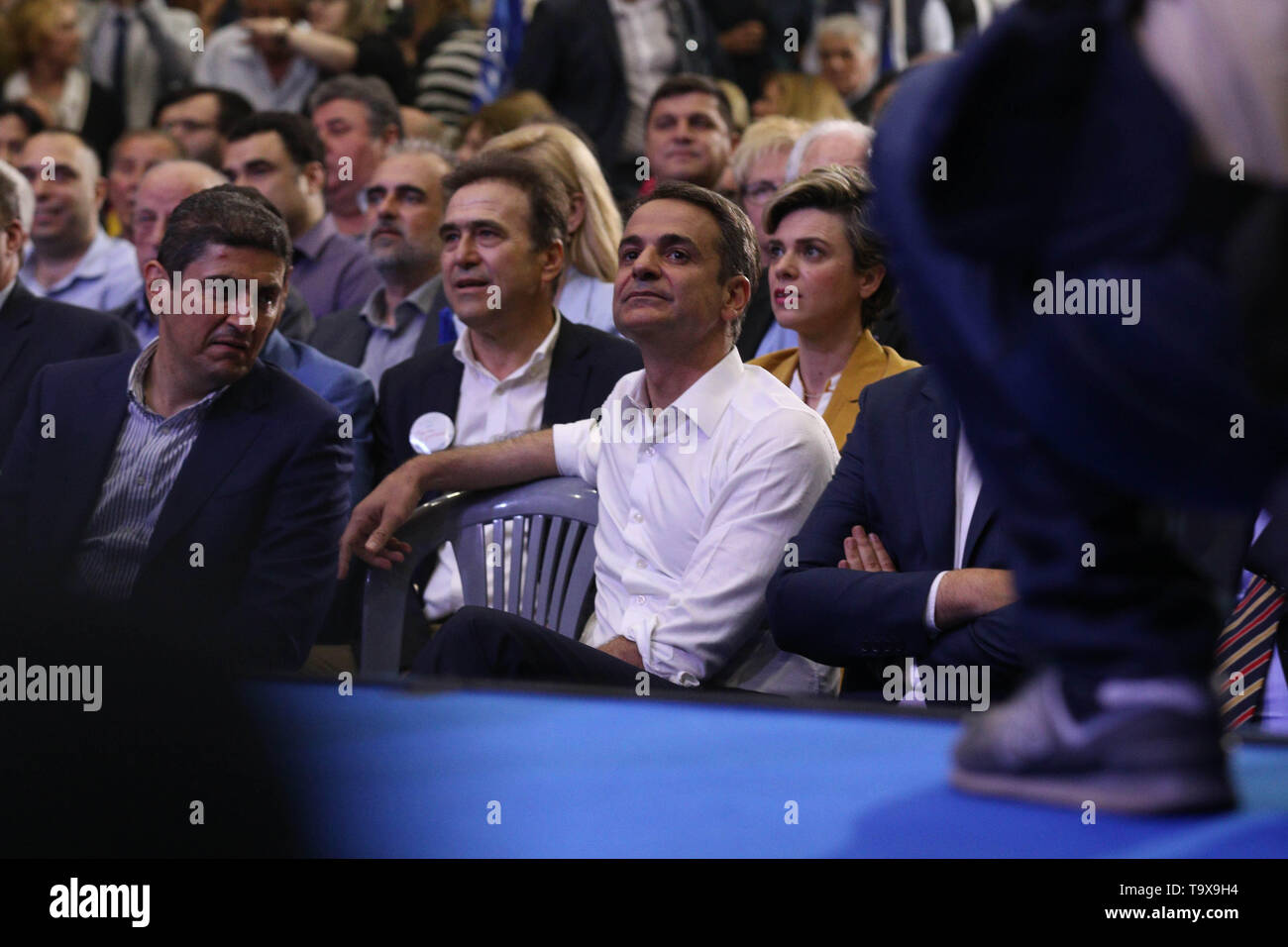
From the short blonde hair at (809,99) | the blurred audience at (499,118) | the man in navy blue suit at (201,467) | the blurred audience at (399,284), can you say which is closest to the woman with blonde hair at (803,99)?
the short blonde hair at (809,99)

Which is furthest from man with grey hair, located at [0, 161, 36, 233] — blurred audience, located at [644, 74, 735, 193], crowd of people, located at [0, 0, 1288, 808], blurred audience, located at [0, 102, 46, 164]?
blurred audience, located at [644, 74, 735, 193]

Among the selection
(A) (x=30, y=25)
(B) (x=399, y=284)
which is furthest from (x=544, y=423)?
(A) (x=30, y=25)

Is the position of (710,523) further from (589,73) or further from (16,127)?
(16,127)

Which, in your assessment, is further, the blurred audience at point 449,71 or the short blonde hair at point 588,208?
the blurred audience at point 449,71

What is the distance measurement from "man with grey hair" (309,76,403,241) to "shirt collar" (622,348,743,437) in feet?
9.35

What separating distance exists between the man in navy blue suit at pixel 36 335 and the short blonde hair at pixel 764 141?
6.22ft

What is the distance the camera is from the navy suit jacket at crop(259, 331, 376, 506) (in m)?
3.82

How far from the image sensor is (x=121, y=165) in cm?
575

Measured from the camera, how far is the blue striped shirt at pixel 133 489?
313cm

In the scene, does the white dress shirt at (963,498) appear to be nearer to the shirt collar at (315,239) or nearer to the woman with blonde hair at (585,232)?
the woman with blonde hair at (585,232)

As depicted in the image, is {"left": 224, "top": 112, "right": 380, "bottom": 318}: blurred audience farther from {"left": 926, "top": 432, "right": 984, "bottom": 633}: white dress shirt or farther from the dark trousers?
{"left": 926, "top": 432, "right": 984, "bottom": 633}: white dress shirt

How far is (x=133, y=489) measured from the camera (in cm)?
320

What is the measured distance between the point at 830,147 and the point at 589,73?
189 cm
